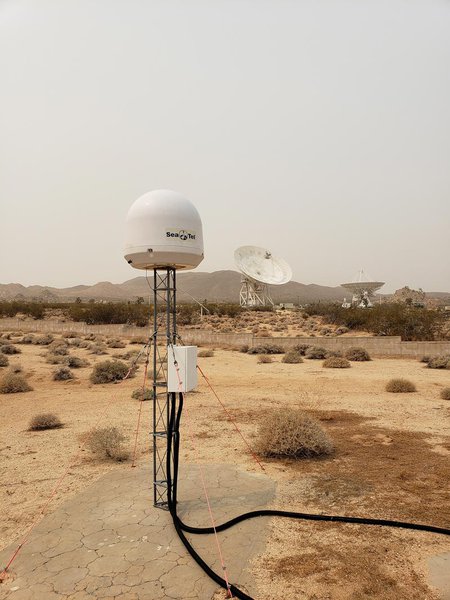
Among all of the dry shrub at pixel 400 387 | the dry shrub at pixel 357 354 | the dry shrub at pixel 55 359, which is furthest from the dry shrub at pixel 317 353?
the dry shrub at pixel 55 359

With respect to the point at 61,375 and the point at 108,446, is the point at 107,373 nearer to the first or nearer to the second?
the point at 61,375

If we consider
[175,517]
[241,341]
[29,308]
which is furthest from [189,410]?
[29,308]

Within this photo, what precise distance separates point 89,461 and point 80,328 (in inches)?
1192

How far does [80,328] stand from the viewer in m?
38.0

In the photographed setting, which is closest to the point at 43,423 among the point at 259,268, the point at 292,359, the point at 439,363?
the point at 292,359

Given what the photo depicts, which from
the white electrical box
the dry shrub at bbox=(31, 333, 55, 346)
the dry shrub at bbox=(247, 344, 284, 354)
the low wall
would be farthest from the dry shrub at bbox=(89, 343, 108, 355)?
the white electrical box

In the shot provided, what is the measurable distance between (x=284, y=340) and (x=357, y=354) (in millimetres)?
5509

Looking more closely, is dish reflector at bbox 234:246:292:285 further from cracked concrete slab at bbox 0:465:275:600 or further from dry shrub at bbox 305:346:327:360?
cracked concrete slab at bbox 0:465:275:600

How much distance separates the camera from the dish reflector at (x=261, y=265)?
6283 centimetres

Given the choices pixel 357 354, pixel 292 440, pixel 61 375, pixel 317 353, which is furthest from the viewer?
pixel 317 353

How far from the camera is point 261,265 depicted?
67.5 meters

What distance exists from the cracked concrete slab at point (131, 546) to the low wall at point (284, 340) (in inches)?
770

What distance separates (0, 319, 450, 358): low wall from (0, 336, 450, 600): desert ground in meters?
6.05

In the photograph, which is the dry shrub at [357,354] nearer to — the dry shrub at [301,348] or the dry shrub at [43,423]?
the dry shrub at [301,348]
